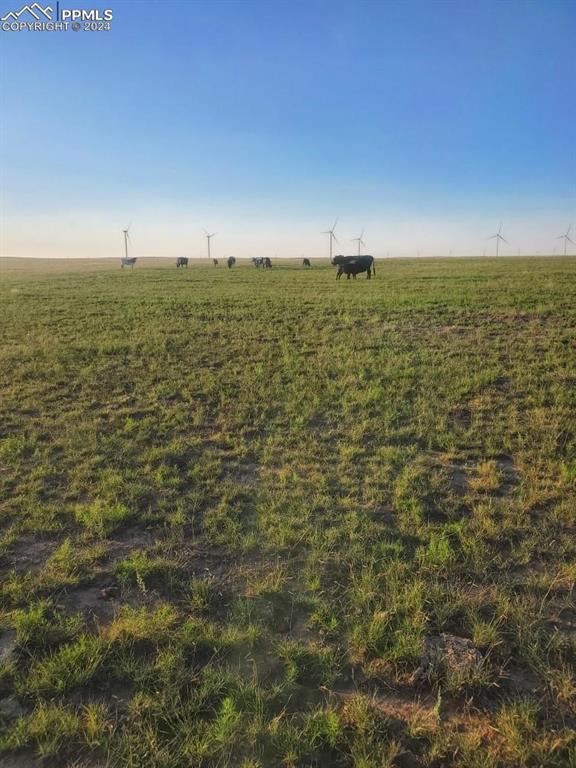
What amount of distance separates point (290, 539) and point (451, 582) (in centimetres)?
188

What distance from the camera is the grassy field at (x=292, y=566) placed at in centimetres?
329

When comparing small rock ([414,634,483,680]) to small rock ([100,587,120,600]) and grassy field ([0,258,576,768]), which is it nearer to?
grassy field ([0,258,576,768])

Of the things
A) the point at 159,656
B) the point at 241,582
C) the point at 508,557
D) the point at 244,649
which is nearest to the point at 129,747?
the point at 159,656

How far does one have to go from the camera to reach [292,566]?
511 cm

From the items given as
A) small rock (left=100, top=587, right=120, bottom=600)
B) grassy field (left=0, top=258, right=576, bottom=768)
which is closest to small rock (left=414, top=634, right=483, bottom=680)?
grassy field (left=0, top=258, right=576, bottom=768)

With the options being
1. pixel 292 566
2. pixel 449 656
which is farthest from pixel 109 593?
pixel 449 656

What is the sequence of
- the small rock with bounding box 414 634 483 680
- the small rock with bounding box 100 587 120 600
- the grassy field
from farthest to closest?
the small rock with bounding box 100 587 120 600 → the small rock with bounding box 414 634 483 680 → the grassy field

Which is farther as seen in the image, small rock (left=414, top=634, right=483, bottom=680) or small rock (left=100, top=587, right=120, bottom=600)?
small rock (left=100, top=587, right=120, bottom=600)

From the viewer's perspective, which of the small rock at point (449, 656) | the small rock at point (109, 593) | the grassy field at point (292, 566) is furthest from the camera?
the small rock at point (109, 593)

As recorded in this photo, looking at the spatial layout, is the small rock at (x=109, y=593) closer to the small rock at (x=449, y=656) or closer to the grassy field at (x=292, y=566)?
the grassy field at (x=292, y=566)

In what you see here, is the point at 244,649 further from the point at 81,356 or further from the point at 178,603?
the point at 81,356

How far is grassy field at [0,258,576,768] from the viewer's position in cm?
329

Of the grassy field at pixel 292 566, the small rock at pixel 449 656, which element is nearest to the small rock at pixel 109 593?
the grassy field at pixel 292 566

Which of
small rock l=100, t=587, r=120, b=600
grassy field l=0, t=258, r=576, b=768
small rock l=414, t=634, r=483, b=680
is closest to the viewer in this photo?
grassy field l=0, t=258, r=576, b=768
